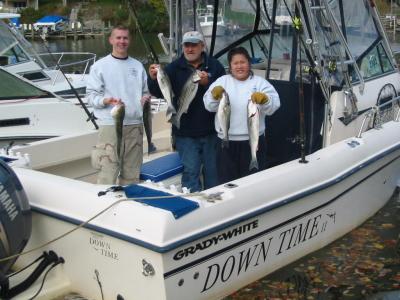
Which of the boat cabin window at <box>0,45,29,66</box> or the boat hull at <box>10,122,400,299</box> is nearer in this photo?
the boat hull at <box>10,122,400,299</box>

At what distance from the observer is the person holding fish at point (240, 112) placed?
14.8ft

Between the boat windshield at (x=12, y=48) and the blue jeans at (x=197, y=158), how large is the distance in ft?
17.7

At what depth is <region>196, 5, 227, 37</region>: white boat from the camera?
22.2 ft

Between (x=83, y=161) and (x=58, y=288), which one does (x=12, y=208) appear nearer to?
(x=58, y=288)

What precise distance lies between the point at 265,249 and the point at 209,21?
3214 mm

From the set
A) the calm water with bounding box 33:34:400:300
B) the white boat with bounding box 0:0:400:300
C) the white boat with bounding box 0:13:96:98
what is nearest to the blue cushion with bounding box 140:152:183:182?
the white boat with bounding box 0:0:400:300

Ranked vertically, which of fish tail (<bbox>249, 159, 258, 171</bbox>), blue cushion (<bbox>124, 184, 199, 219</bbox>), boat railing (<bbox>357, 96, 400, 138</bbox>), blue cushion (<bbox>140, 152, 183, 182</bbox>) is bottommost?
blue cushion (<bbox>140, 152, 183, 182</bbox>)

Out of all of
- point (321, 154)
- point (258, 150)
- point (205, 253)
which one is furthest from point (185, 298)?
point (321, 154)

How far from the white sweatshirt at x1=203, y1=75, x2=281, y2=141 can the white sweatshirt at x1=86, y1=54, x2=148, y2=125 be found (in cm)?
55

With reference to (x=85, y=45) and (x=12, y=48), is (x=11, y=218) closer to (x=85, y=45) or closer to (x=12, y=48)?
(x=12, y=48)

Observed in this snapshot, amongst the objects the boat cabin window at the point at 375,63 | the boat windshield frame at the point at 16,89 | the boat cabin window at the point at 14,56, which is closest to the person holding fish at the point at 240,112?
the boat cabin window at the point at 375,63

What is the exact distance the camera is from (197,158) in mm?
5156

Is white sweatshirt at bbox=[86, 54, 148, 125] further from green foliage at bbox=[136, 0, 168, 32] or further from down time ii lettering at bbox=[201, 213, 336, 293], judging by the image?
green foliage at bbox=[136, 0, 168, 32]

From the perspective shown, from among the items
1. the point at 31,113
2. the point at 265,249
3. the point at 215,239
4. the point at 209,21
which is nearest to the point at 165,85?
the point at 215,239
